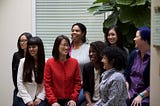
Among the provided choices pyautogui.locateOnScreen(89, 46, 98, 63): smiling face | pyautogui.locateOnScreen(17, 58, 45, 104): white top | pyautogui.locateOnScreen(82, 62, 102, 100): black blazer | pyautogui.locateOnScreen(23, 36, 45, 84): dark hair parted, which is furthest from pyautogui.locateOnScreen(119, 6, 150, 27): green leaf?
pyautogui.locateOnScreen(17, 58, 45, 104): white top

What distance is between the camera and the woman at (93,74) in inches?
146

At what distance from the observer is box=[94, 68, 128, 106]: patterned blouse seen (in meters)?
2.95

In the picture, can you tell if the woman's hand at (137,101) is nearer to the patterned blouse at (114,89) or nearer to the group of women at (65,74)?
the group of women at (65,74)

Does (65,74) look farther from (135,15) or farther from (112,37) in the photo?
(135,15)

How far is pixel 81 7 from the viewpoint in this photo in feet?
17.1

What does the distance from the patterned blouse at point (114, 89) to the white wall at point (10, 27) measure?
2445mm

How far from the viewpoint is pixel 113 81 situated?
2.97 m

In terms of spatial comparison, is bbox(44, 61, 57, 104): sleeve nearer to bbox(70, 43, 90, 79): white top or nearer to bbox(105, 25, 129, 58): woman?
bbox(70, 43, 90, 79): white top

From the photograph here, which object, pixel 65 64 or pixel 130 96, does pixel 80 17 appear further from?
pixel 130 96

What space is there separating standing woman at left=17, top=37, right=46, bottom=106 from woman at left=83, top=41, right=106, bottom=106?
0.55m

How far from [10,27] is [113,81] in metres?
2.67

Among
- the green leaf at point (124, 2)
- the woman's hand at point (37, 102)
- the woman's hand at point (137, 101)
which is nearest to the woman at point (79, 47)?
the green leaf at point (124, 2)

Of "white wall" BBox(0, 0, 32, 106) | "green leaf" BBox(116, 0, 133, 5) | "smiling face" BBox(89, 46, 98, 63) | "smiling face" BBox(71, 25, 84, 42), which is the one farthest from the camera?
"white wall" BBox(0, 0, 32, 106)

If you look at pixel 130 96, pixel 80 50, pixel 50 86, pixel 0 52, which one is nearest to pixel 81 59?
pixel 80 50
